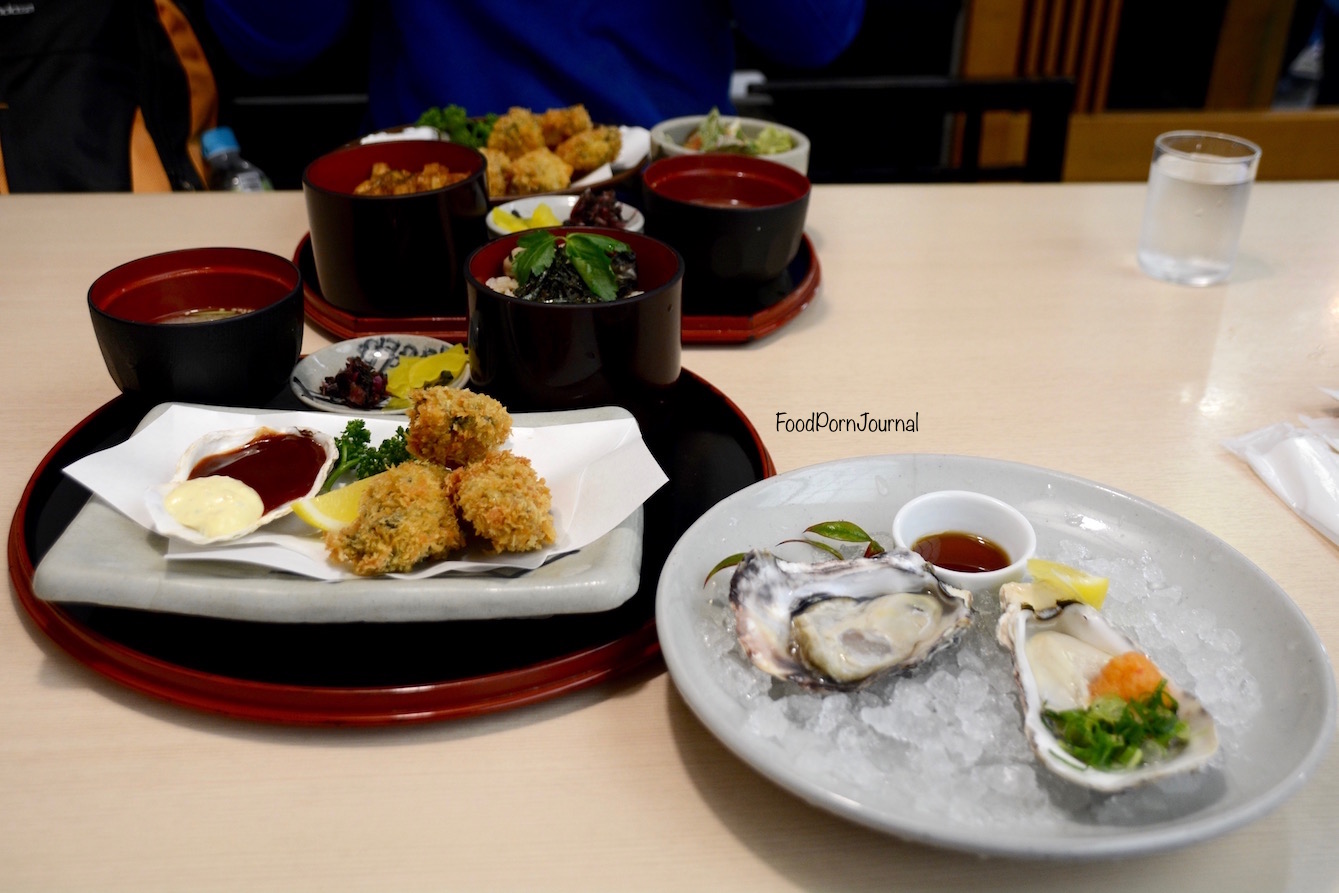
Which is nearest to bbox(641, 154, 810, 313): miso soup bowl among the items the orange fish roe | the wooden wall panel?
the orange fish roe

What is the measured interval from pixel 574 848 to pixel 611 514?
34 centimetres

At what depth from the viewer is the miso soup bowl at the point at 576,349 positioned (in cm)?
115

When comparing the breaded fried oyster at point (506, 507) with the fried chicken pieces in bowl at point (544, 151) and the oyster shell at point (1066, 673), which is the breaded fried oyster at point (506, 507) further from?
the fried chicken pieces in bowl at point (544, 151)

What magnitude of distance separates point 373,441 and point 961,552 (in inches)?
27.3

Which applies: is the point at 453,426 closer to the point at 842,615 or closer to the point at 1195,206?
the point at 842,615

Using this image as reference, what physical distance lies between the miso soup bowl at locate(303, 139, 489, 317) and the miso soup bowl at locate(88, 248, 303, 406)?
16cm

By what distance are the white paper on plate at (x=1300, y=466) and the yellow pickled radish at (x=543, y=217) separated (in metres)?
1.12

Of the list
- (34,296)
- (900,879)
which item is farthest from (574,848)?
(34,296)

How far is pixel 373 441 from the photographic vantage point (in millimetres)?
1130

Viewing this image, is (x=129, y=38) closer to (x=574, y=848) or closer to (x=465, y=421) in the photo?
(x=465, y=421)

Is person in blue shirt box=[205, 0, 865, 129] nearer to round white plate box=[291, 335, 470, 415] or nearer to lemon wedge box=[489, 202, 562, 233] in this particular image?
lemon wedge box=[489, 202, 562, 233]

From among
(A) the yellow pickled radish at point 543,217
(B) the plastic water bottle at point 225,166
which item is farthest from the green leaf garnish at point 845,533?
(B) the plastic water bottle at point 225,166

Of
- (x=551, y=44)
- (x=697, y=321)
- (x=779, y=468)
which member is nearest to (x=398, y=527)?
(x=779, y=468)

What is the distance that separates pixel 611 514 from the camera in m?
0.99
